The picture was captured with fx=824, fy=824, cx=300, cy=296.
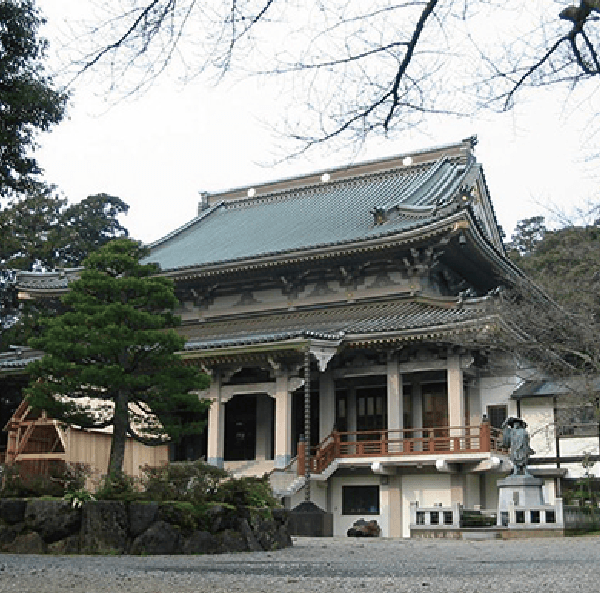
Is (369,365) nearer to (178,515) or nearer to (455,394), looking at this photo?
(455,394)

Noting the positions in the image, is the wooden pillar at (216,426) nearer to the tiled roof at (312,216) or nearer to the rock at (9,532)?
the tiled roof at (312,216)

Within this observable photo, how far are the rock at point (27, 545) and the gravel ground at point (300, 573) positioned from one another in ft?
1.57

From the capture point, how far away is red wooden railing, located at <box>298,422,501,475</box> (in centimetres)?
2105

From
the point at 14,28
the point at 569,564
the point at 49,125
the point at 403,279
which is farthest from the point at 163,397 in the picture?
the point at 403,279

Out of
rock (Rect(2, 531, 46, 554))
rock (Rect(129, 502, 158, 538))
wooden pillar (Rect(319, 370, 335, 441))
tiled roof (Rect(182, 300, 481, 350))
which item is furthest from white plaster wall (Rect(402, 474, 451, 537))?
rock (Rect(2, 531, 46, 554))

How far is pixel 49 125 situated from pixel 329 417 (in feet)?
46.6

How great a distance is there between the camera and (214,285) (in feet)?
88.4

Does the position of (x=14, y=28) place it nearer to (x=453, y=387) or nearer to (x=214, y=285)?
(x=453, y=387)

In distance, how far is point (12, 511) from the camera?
10.2 meters

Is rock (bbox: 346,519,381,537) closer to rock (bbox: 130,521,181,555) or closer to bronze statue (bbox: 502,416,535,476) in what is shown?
bronze statue (bbox: 502,416,535,476)

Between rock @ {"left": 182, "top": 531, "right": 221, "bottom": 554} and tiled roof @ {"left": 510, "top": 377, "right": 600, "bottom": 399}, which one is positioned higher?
tiled roof @ {"left": 510, "top": 377, "right": 600, "bottom": 399}

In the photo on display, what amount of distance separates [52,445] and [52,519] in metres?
14.6

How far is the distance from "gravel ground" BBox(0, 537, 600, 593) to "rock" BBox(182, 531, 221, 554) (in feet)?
1.14

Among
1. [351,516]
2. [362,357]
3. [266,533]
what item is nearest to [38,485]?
[266,533]
